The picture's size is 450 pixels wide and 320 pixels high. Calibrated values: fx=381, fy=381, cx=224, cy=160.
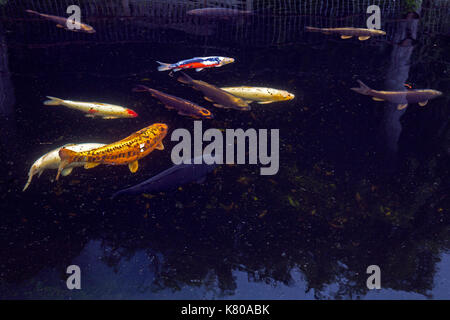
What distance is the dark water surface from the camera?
2.62m

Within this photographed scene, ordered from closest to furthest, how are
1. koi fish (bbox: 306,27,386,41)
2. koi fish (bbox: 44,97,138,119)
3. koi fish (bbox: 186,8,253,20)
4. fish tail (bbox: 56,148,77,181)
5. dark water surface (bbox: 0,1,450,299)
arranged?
dark water surface (bbox: 0,1,450,299), fish tail (bbox: 56,148,77,181), koi fish (bbox: 44,97,138,119), koi fish (bbox: 306,27,386,41), koi fish (bbox: 186,8,253,20)

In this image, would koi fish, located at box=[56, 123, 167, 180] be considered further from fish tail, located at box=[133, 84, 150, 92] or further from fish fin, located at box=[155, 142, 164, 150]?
fish tail, located at box=[133, 84, 150, 92]

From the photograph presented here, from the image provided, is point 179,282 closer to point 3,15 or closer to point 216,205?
point 216,205

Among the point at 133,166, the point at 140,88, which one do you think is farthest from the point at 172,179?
the point at 140,88

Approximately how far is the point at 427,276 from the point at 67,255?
2.54 meters

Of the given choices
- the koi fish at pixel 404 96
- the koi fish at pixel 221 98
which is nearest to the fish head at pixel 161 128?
the koi fish at pixel 221 98

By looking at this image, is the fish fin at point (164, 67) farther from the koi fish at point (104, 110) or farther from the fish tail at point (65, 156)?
the fish tail at point (65, 156)

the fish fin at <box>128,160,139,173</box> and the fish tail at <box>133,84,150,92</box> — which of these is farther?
the fish tail at <box>133,84,150,92</box>

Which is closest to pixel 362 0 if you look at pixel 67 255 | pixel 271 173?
pixel 271 173

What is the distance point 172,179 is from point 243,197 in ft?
1.99

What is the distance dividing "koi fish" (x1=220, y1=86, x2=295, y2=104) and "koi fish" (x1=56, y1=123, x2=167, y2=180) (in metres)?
1.11

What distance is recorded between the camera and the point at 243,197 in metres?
3.17

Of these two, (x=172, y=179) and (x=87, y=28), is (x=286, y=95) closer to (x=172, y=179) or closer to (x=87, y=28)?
(x=172, y=179)

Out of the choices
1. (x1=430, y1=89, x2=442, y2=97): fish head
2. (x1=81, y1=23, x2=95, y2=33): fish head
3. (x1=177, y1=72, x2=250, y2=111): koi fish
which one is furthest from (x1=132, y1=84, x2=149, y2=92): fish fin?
(x1=430, y1=89, x2=442, y2=97): fish head
